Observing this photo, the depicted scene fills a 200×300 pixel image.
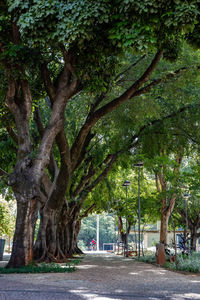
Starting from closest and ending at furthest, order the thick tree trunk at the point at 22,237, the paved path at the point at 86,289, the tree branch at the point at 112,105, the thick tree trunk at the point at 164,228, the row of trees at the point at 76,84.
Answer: the paved path at the point at 86,289
the row of trees at the point at 76,84
the thick tree trunk at the point at 22,237
the tree branch at the point at 112,105
the thick tree trunk at the point at 164,228

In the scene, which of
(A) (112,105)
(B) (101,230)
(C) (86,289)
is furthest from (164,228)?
(B) (101,230)

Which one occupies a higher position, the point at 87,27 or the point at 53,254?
the point at 87,27

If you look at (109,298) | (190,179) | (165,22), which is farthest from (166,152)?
(109,298)

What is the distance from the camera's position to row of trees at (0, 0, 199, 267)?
8.50 metres

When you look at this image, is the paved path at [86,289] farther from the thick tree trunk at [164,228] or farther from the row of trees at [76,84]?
the thick tree trunk at [164,228]

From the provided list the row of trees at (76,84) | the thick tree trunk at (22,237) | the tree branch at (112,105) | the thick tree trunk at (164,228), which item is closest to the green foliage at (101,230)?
the thick tree trunk at (164,228)

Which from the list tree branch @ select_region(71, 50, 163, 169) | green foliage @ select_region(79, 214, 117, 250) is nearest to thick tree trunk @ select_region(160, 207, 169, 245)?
tree branch @ select_region(71, 50, 163, 169)

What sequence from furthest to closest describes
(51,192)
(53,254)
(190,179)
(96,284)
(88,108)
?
(190,179), (88,108), (53,254), (51,192), (96,284)

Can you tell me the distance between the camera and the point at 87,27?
28.3 ft

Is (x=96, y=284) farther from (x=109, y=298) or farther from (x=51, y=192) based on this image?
(x=51, y=192)

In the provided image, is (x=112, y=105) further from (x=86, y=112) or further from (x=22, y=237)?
(x=22, y=237)

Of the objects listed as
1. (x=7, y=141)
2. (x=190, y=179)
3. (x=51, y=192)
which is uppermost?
(x=7, y=141)

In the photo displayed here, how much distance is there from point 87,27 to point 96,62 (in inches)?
67.0

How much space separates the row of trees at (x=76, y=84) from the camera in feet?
27.9
